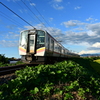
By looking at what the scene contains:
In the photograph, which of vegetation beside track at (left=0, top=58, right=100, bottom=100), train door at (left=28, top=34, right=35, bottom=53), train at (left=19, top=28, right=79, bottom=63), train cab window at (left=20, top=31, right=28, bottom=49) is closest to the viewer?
vegetation beside track at (left=0, top=58, right=100, bottom=100)

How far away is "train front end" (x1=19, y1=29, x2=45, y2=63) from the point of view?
11.9 metres

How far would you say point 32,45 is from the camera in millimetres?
12297

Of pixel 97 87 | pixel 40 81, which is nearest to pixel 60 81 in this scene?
pixel 40 81

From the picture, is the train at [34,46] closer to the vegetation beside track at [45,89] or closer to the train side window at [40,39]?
the train side window at [40,39]

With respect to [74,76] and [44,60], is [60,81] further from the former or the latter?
[44,60]

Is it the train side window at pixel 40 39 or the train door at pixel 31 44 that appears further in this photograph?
the train door at pixel 31 44

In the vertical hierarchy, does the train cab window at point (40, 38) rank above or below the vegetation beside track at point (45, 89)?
above

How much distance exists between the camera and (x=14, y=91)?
3.09 meters

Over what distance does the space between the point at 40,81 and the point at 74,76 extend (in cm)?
139

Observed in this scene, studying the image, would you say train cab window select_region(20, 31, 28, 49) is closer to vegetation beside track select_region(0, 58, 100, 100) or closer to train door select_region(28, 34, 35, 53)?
train door select_region(28, 34, 35, 53)

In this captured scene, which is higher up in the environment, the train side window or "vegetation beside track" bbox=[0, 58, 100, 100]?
the train side window

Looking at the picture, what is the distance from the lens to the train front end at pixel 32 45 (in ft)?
39.0

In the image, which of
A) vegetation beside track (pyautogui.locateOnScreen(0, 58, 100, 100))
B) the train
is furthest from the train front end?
vegetation beside track (pyautogui.locateOnScreen(0, 58, 100, 100))

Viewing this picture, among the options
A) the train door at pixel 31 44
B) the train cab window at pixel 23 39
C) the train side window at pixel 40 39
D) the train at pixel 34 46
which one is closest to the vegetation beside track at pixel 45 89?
the train at pixel 34 46
